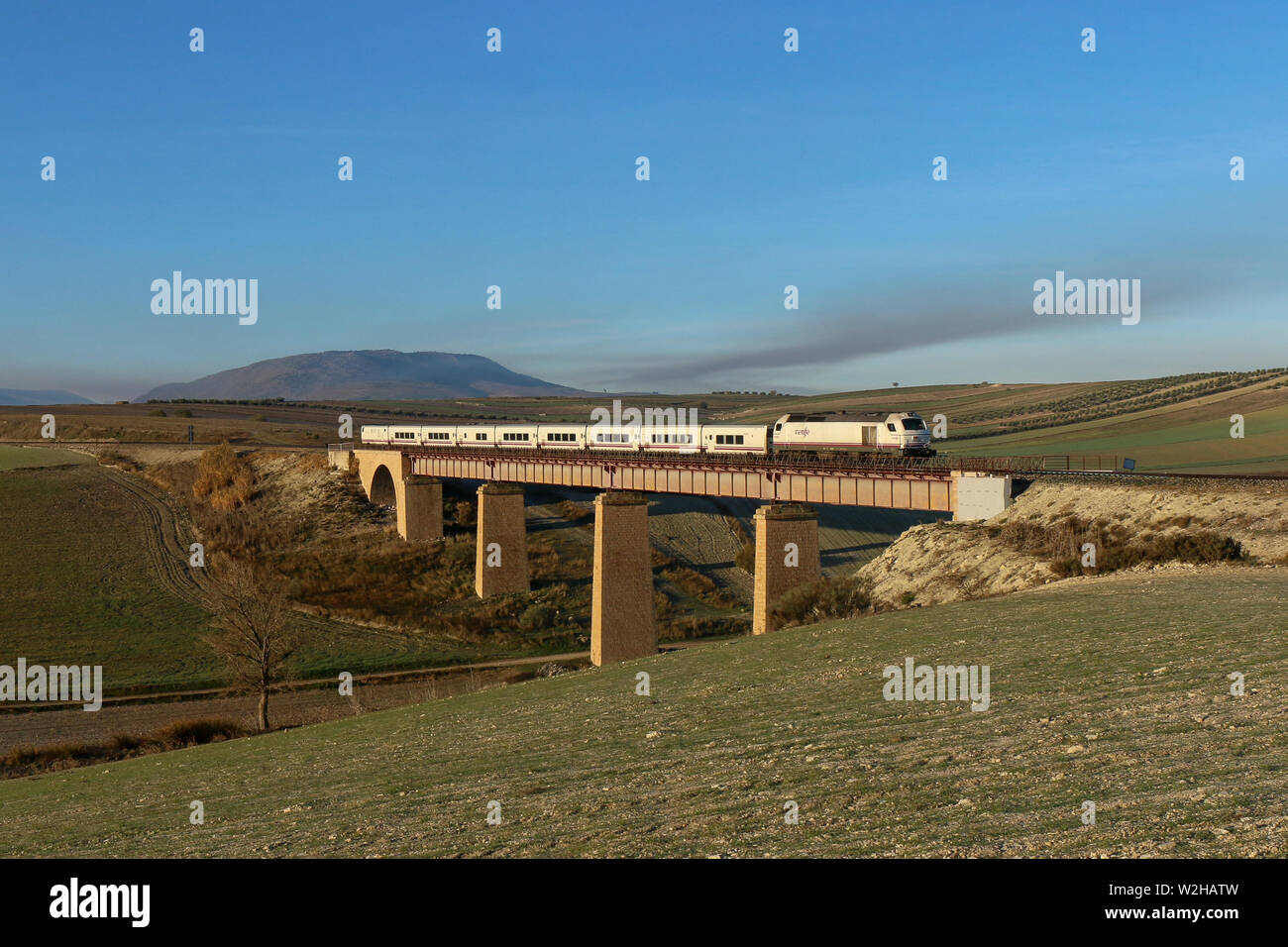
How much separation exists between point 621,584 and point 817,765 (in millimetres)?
37596

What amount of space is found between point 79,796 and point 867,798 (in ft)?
58.4

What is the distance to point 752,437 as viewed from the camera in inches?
2186

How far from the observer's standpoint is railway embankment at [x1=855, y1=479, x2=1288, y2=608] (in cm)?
2953

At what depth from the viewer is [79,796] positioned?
2078cm

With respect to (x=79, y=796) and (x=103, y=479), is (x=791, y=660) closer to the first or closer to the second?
(x=79, y=796)

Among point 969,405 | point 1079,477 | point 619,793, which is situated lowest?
point 619,793

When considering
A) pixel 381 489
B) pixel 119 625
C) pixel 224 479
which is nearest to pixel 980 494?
pixel 119 625

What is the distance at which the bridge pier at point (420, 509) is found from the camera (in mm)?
77000
